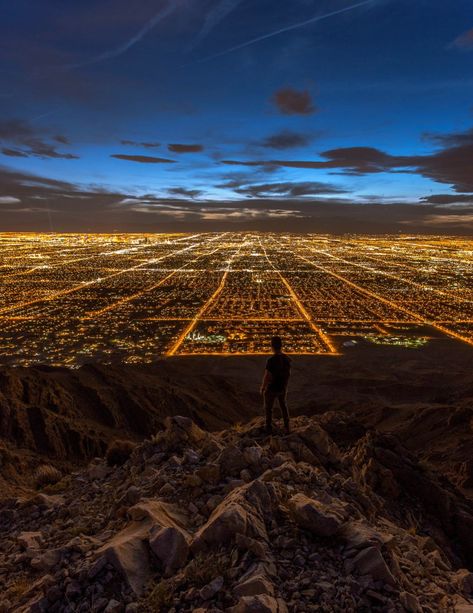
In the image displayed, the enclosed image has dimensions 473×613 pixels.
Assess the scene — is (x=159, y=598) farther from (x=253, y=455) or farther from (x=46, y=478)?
(x=46, y=478)

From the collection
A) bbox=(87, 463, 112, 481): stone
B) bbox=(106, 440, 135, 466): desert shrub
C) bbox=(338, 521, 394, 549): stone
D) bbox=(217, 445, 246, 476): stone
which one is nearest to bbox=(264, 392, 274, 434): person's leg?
bbox=(217, 445, 246, 476): stone

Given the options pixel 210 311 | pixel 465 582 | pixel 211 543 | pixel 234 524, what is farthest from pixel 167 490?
pixel 210 311

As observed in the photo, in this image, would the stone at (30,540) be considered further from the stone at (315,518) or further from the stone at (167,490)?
the stone at (315,518)

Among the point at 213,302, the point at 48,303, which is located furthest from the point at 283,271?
the point at 48,303

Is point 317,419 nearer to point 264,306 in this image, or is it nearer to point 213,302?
point 264,306

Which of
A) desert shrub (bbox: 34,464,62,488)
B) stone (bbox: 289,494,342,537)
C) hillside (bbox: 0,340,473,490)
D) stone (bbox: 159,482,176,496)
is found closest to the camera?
stone (bbox: 289,494,342,537)

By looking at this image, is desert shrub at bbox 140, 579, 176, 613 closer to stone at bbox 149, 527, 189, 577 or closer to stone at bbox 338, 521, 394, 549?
stone at bbox 149, 527, 189, 577

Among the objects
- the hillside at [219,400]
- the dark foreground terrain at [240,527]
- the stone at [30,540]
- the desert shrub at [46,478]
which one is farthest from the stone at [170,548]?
the hillside at [219,400]
